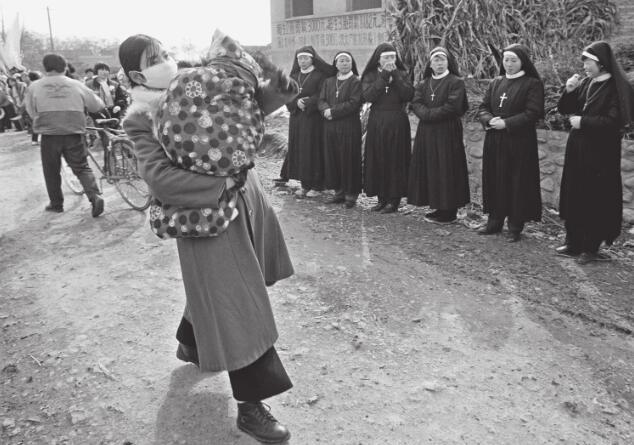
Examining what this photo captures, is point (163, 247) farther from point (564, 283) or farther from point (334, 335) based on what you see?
point (564, 283)

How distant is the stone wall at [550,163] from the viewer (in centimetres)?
562

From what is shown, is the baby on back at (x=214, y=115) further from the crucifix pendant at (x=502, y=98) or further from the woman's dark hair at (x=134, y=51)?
the crucifix pendant at (x=502, y=98)

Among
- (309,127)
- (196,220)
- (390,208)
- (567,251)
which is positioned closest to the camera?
(196,220)

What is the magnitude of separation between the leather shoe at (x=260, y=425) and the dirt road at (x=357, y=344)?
75 millimetres

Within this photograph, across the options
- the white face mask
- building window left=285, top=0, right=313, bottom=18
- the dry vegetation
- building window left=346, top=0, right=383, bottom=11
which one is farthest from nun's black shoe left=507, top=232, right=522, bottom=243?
building window left=285, top=0, right=313, bottom=18

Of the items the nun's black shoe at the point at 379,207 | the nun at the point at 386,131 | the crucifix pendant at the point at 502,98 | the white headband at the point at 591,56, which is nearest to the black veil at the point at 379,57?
the nun at the point at 386,131

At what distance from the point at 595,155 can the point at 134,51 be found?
12.5 feet

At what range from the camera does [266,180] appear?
27.8 feet

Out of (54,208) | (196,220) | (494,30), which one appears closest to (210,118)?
(196,220)

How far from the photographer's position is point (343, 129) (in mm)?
6789

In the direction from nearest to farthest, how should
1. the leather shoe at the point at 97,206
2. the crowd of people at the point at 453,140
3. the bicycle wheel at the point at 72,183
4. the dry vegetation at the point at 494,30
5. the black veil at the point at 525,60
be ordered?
1. the crowd of people at the point at 453,140
2. the black veil at the point at 525,60
3. the leather shoe at the point at 97,206
4. the bicycle wheel at the point at 72,183
5. the dry vegetation at the point at 494,30

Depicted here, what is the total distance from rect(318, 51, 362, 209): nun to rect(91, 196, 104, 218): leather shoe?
2612 millimetres

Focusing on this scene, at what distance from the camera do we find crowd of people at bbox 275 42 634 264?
4.75 meters

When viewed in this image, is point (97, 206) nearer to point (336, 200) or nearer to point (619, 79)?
point (336, 200)
